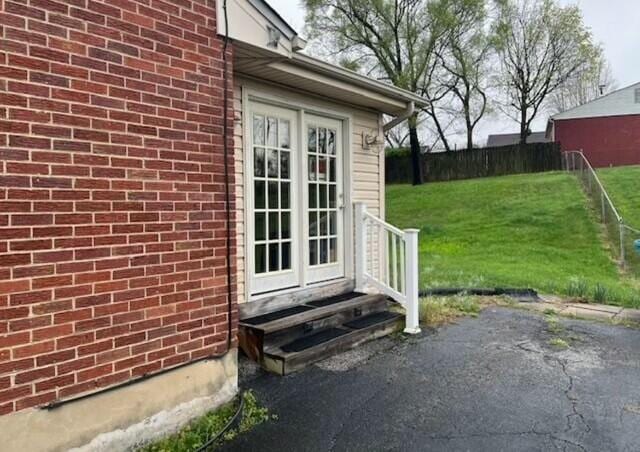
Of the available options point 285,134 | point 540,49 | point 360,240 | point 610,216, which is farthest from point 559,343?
point 540,49

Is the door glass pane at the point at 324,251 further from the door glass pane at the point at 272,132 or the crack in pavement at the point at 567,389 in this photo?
the crack in pavement at the point at 567,389

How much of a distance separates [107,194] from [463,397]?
2.70 meters

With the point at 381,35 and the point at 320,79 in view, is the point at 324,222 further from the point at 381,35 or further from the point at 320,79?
the point at 381,35

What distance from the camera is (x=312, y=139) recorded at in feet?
17.0

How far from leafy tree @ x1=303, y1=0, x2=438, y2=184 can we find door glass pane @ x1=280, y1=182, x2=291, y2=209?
51.2 ft

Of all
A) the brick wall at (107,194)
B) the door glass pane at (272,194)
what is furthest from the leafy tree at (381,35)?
the brick wall at (107,194)

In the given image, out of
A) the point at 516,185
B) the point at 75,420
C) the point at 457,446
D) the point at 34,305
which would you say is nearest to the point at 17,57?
the point at 34,305

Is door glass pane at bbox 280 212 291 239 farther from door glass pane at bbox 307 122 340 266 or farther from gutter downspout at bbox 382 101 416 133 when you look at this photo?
gutter downspout at bbox 382 101 416 133

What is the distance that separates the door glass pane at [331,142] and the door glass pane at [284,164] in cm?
71

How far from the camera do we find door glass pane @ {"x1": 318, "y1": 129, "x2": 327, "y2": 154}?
5.25m

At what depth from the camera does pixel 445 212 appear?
1628cm

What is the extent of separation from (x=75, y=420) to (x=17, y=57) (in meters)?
1.83

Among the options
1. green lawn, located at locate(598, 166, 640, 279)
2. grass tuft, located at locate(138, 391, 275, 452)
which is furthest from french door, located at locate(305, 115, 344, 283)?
green lawn, located at locate(598, 166, 640, 279)

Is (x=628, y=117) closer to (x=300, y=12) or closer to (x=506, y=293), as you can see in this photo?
(x=300, y=12)
